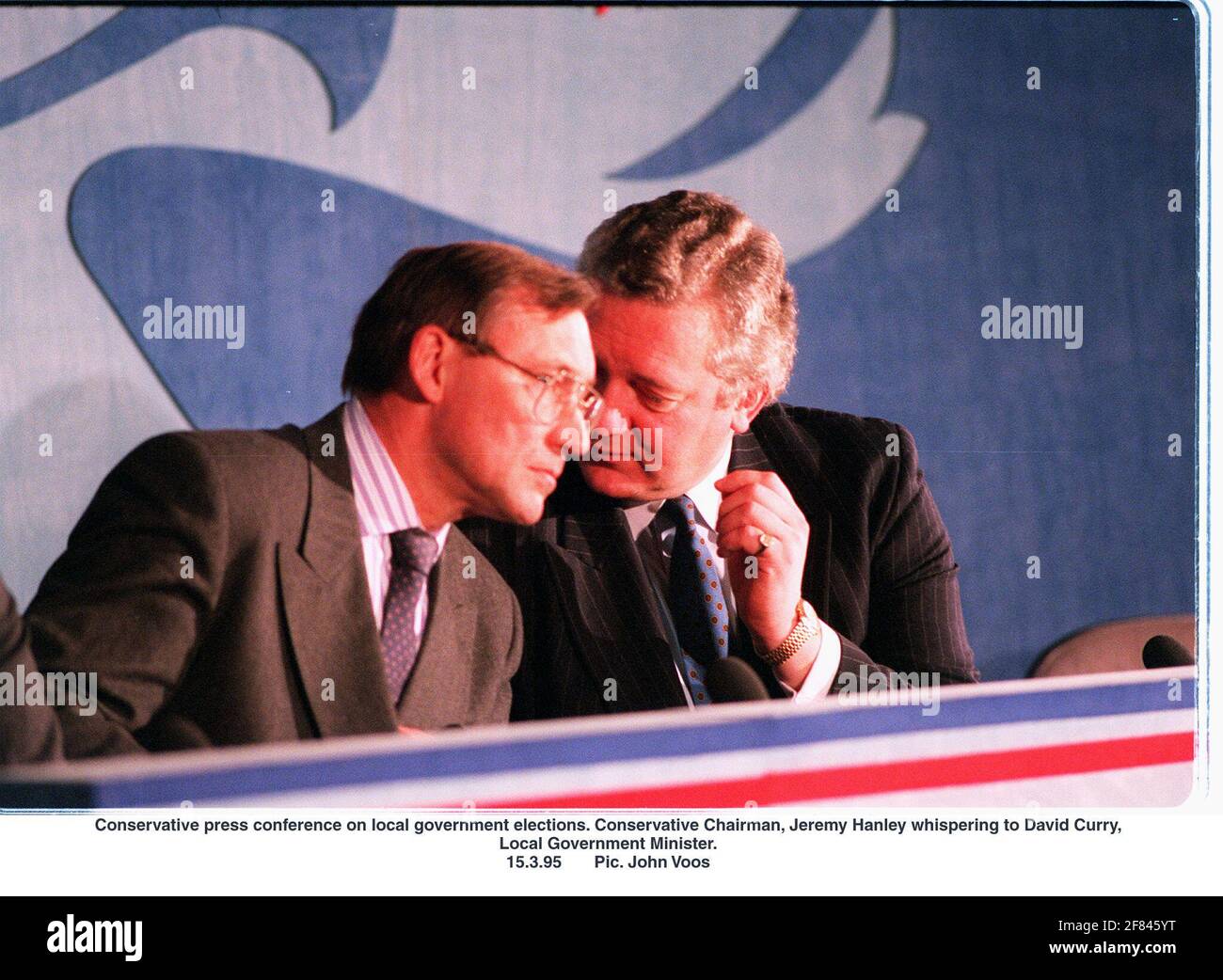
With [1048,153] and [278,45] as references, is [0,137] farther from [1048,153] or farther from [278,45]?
[1048,153]

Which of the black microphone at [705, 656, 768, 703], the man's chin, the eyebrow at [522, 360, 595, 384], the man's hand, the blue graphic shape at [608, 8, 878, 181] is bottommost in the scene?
the black microphone at [705, 656, 768, 703]

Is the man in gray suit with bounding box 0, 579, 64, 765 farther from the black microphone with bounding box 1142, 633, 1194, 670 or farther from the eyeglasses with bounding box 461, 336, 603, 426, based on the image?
the black microphone with bounding box 1142, 633, 1194, 670

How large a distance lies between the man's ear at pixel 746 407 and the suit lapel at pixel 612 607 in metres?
0.30

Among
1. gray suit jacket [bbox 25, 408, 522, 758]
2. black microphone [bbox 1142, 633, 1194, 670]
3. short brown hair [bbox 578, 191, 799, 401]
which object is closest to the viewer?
gray suit jacket [bbox 25, 408, 522, 758]

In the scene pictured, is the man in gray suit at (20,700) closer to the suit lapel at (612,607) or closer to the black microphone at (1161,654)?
the suit lapel at (612,607)

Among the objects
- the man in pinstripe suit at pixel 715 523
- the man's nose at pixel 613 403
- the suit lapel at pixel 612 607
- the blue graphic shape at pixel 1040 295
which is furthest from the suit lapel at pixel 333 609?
the blue graphic shape at pixel 1040 295

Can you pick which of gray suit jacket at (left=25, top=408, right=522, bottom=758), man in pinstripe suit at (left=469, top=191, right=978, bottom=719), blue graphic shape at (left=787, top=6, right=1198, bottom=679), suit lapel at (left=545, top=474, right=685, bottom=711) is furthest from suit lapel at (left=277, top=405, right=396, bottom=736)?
blue graphic shape at (left=787, top=6, right=1198, bottom=679)

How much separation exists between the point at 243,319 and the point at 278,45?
1.89 ft

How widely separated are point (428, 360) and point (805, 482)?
0.81m

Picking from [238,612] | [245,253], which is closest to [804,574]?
[238,612]

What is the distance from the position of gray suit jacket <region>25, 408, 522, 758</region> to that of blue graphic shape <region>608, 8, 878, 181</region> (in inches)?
34.8

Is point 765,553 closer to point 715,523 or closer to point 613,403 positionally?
point 715,523

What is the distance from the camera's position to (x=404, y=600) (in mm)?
2441

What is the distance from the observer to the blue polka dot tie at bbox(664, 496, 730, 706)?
2498 millimetres
